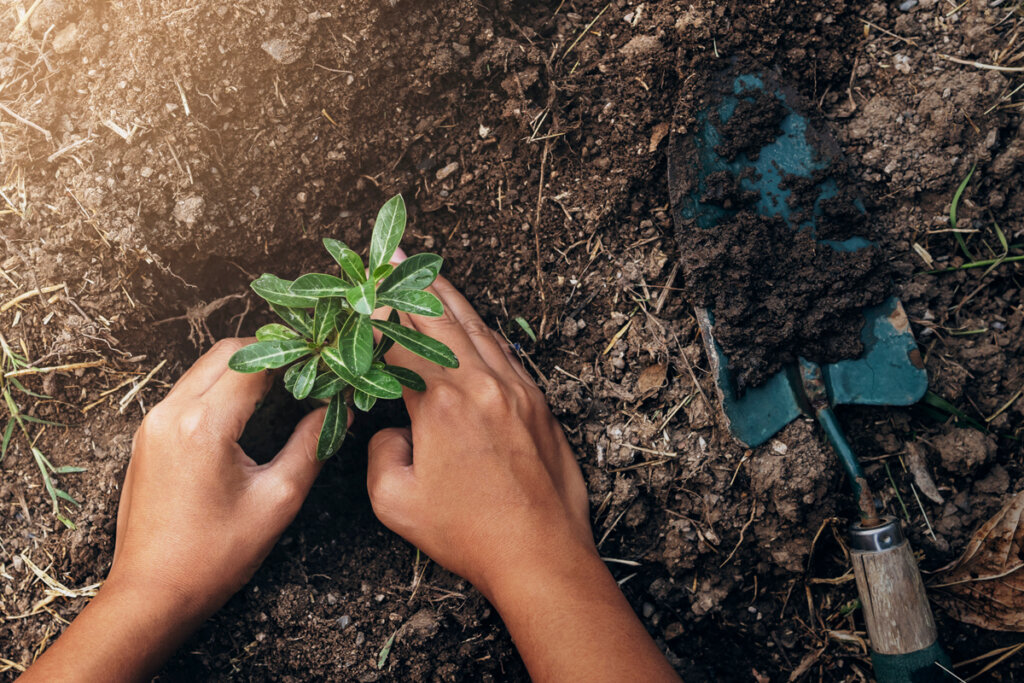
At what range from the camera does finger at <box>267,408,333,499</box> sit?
6.84ft

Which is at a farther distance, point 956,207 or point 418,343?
point 956,207

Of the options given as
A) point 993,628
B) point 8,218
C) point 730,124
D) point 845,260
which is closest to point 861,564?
point 993,628

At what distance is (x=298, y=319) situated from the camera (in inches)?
73.4

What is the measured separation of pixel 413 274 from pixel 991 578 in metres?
A: 2.03

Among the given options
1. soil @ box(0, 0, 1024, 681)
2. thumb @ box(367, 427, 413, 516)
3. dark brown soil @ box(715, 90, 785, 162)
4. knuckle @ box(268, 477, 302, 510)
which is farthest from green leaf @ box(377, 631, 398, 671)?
dark brown soil @ box(715, 90, 785, 162)

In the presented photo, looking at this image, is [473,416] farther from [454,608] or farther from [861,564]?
Answer: [861,564]

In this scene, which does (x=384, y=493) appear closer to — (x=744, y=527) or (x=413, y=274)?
(x=413, y=274)

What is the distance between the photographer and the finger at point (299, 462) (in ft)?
6.84

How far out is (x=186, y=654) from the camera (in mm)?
2229

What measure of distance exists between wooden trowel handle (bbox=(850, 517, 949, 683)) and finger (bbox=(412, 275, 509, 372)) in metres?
1.27

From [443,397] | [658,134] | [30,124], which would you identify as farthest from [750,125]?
[30,124]

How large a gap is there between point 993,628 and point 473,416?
178cm

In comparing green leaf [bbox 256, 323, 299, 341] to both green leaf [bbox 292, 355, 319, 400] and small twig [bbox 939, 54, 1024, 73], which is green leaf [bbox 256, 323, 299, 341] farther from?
small twig [bbox 939, 54, 1024, 73]

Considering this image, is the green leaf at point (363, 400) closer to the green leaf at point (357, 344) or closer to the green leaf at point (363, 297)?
the green leaf at point (357, 344)
